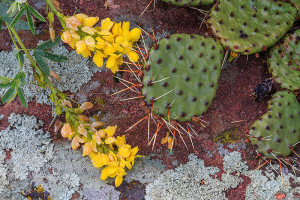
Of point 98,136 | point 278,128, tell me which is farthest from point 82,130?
point 278,128

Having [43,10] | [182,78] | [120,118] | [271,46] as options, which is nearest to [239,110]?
[271,46]

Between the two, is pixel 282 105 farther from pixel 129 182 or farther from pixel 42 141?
pixel 42 141

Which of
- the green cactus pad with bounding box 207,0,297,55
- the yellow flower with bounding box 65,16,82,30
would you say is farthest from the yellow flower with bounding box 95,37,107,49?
the green cactus pad with bounding box 207,0,297,55

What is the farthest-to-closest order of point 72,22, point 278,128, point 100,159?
point 278,128 < point 100,159 < point 72,22

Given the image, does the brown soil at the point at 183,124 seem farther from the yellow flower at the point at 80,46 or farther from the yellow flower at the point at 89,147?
the yellow flower at the point at 80,46

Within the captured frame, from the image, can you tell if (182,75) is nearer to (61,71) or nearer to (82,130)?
(82,130)

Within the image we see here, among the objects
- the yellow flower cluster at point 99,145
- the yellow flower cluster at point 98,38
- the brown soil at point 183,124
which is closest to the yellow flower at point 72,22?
the yellow flower cluster at point 98,38

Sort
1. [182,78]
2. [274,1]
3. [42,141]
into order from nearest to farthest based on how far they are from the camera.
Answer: [182,78] → [274,1] → [42,141]

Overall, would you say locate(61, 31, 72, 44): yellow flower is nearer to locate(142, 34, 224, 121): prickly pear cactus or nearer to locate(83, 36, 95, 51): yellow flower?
locate(83, 36, 95, 51): yellow flower
